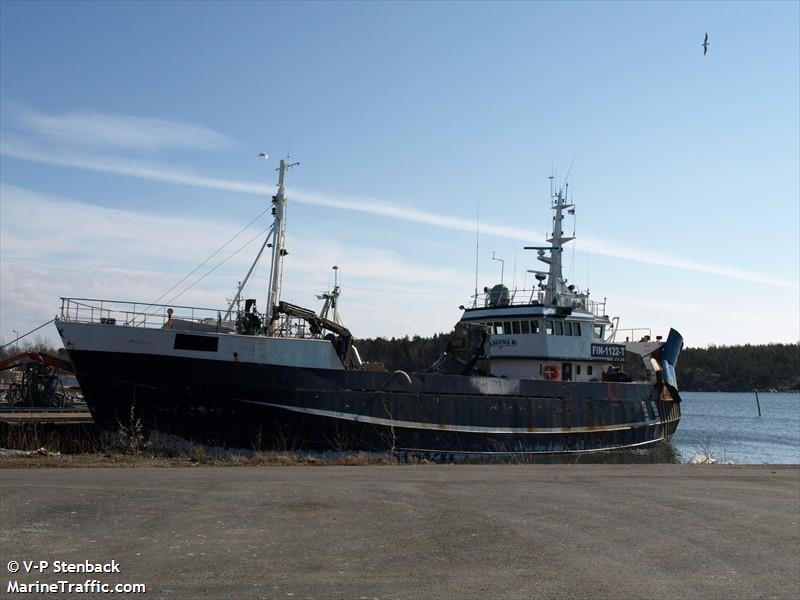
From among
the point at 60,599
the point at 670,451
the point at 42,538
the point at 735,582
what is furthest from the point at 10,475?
the point at 670,451

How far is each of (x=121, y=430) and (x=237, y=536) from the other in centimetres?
1183

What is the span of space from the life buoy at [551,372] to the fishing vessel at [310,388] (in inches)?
18.7

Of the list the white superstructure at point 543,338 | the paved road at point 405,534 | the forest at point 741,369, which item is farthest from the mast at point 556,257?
the forest at point 741,369

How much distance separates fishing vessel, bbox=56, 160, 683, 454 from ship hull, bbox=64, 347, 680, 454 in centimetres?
3

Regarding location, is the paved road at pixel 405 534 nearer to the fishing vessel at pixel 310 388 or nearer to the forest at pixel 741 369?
the fishing vessel at pixel 310 388

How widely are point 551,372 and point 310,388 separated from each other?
11.3m

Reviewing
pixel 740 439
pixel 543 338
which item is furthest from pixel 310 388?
pixel 740 439

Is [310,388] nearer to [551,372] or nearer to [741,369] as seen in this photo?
[551,372]

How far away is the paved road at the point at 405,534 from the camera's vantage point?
6.61 metres

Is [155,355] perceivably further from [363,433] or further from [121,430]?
[363,433]

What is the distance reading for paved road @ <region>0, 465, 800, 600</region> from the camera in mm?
6605

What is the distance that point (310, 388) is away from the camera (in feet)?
64.4

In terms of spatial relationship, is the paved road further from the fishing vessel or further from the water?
the water

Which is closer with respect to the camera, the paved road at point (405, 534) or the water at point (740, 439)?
the paved road at point (405, 534)
